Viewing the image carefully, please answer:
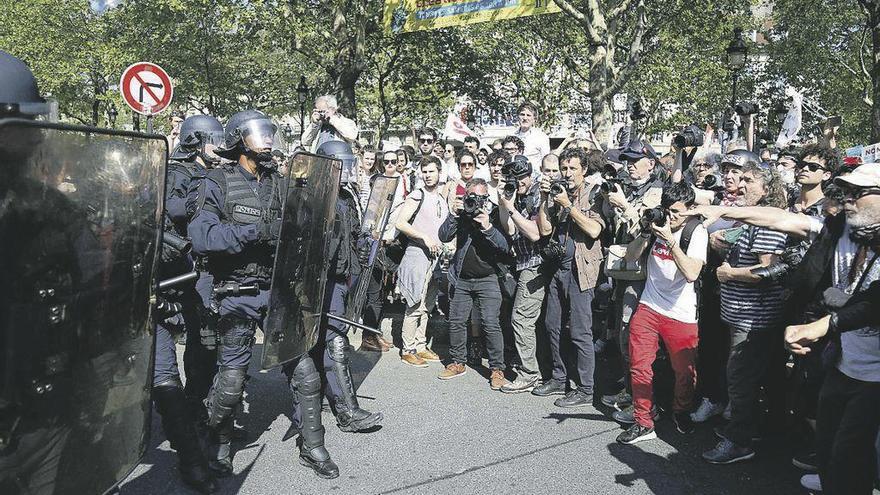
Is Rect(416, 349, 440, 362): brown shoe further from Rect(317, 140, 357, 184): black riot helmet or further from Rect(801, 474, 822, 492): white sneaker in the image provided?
Rect(801, 474, 822, 492): white sneaker

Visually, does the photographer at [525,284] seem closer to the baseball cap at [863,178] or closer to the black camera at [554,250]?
the black camera at [554,250]

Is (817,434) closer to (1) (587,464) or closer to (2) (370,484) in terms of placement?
(1) (587,464)

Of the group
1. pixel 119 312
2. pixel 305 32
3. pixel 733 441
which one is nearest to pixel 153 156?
pixel 119 312

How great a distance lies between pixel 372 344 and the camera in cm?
686

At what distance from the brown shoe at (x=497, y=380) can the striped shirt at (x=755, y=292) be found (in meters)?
1.99

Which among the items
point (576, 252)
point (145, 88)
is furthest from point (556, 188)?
point (145, 88)

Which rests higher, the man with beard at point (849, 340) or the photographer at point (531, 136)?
the photographer at point (531, 136)

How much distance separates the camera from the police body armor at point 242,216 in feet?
12.8

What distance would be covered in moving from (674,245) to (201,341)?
280 cm

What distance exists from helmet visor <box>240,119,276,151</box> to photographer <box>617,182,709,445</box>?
228 centimetres

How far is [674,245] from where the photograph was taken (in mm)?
4168

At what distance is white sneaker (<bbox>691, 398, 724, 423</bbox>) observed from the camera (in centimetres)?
493

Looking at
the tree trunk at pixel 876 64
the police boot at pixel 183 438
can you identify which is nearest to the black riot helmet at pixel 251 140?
the police boot at pixel 183 438

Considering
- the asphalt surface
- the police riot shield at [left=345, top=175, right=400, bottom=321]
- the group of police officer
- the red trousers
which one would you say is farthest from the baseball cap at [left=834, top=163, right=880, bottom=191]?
the police riot shield at [left=345, top=175, right=400, bottom=321]
